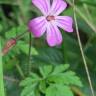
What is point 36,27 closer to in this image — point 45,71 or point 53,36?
point 53,36

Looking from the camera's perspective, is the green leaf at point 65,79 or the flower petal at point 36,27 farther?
the green leaf at point 65,79

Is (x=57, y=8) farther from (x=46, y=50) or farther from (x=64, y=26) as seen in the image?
(x=46, y=50)

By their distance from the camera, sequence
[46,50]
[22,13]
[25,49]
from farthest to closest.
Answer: [22,13] → [46,50] → [25,49]

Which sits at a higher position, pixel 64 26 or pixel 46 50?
Answer: pixel 64 26

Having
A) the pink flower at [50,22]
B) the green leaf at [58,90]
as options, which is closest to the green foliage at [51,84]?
the green leaf at [58,90]

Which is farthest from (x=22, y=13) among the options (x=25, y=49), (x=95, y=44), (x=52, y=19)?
(x=52, y=19)

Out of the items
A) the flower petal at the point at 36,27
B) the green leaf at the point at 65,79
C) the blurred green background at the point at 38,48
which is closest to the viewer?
the flower petal at the point at 36,27

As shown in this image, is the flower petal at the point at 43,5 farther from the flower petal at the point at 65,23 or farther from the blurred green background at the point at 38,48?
the blurred green background at the point at 38,48

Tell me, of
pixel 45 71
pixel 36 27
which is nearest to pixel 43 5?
pixel 36 27
